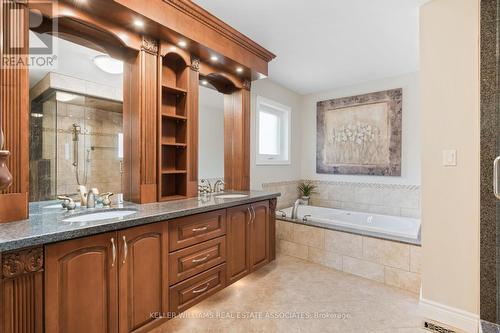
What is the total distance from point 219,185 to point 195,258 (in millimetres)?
1126

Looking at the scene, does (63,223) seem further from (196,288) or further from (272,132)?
(272,132)

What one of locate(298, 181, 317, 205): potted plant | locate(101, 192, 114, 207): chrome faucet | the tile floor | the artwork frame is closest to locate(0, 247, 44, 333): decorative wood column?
locate(101, 192, 114, 207): chrome faucet

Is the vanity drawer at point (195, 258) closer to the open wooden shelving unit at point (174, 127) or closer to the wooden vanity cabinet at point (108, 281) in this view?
the wooden vanity cabinet at point (108, 281)

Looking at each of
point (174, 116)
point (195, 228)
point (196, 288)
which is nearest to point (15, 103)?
point (174, 116)

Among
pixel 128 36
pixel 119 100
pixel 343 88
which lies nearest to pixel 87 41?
pixel 128 36

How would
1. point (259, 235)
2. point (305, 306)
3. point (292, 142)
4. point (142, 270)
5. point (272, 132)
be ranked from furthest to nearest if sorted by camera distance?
point (292, 142), point (272, 132), point (259, 235), point (305, 306), point (142, 270)

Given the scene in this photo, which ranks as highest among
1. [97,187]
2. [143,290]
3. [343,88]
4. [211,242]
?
[343,88]

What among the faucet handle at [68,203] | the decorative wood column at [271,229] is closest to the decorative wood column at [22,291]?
the faucet handle at [68,203]

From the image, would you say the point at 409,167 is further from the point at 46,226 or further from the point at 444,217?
the point at 46,226

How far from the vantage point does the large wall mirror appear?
65.3 inches

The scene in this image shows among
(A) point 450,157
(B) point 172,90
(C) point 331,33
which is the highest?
(C) point 331,33

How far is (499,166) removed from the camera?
125 cm

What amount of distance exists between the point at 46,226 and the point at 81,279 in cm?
33

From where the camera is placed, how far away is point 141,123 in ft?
6.44
